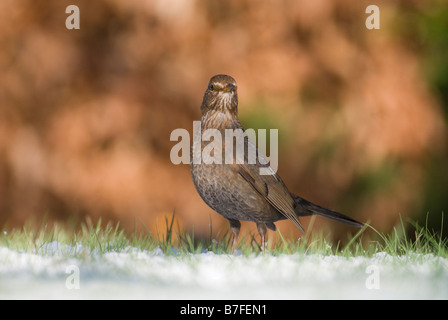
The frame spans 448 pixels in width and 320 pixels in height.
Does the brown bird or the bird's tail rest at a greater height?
the brown bird

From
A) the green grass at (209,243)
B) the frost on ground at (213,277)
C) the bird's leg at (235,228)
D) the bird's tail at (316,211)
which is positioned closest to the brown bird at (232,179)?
the bird's leg at (235,228)

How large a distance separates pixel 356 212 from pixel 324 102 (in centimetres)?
110

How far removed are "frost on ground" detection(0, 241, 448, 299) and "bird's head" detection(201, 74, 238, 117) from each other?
99 cm

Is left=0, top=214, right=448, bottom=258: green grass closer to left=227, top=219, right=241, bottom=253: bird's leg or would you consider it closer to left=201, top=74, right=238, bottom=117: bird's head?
left=227, top=219, right=241, bottom=253: bird's leg

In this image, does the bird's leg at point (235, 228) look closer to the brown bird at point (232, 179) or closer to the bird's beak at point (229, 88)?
the brown bird at point (232, 179)

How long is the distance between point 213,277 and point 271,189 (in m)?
1.28

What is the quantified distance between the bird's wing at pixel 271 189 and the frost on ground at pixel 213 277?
0.55 m

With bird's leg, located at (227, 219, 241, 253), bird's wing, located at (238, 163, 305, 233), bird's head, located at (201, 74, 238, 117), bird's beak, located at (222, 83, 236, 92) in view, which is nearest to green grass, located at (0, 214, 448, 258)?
bird's leg, located at (227, 219, 241, 253)

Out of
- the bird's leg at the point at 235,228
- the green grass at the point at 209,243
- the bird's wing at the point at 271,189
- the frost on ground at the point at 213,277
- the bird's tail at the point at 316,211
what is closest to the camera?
the frost on ground at the point at 213,277

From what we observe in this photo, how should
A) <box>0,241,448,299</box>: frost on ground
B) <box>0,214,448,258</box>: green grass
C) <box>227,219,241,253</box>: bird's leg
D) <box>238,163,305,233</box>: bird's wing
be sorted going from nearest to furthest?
<box>0,241,448,299</box>: frost on ground < <box>0,214,448,258</box>: green grass < <box>238,163,305,233</box>: bird's wing < <box>227,219,241,253</box>: bird's leg

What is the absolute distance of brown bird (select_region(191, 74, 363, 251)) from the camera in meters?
3.54

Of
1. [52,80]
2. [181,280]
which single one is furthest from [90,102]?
[181,280]

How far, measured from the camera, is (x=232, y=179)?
3572 millimetres

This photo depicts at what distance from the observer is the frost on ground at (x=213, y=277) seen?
239 cm
